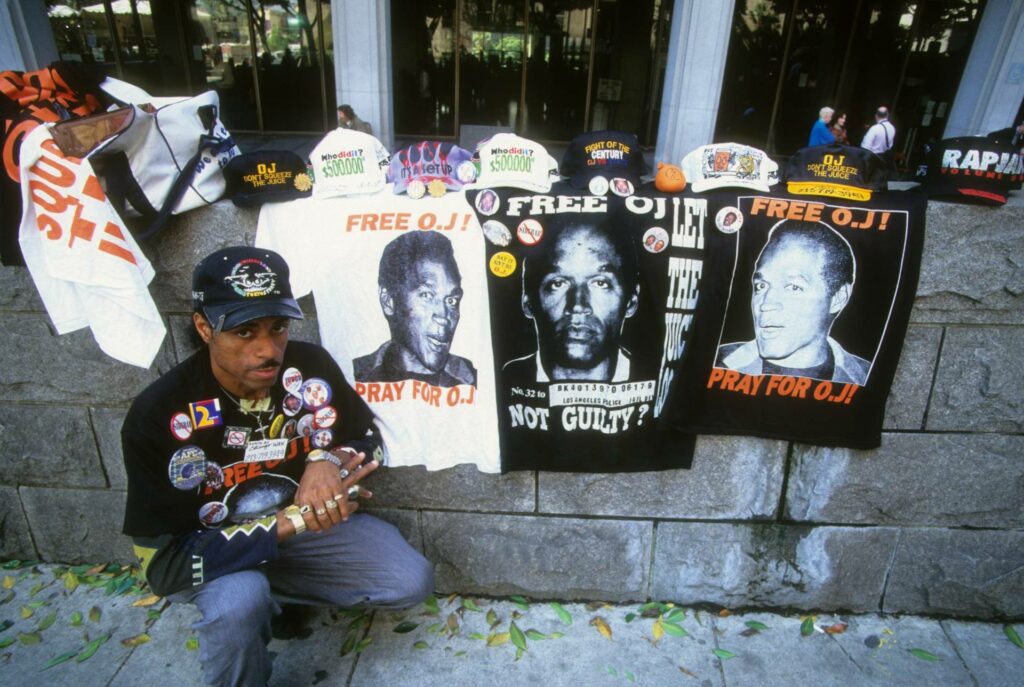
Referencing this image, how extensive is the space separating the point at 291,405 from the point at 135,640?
1502mm

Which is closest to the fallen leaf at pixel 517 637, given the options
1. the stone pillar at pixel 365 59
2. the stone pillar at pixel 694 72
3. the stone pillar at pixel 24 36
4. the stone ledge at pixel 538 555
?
the stone ledge at pixel 538 555

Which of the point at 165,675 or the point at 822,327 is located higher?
the point at 822,327

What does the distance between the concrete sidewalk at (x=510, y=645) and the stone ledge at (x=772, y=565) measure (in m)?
0.09

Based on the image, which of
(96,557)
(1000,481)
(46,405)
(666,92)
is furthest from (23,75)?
(666,92)

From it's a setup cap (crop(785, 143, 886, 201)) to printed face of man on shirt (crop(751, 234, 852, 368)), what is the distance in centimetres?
23

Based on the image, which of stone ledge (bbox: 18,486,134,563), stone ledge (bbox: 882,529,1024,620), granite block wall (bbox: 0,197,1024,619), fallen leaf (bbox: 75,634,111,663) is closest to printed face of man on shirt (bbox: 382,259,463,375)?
granite block wall (bbox: 0,197,1024,619)

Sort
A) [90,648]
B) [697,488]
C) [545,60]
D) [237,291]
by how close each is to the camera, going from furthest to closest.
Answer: [545,60] < [697,488] < [90,648] < [237,291]

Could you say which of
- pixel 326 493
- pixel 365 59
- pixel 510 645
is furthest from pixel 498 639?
pixel 365 59

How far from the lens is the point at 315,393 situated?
97.8 inches

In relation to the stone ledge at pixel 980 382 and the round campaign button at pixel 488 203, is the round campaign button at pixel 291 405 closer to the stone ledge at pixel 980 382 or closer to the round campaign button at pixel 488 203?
the round campaign button at pixel 488 203

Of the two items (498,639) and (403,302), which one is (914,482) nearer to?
(498,639)

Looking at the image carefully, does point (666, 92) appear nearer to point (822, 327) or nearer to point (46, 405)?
point (822, 327)

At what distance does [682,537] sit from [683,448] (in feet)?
1.71

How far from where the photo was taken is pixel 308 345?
8.20ft
